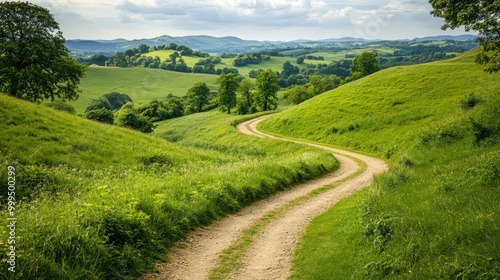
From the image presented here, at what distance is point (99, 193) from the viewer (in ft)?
39.4

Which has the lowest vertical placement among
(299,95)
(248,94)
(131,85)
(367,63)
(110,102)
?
(110,102)

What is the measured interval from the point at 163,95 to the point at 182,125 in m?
74.9

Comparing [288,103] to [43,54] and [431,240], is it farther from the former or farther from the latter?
[431,240]

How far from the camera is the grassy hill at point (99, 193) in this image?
7.41 m

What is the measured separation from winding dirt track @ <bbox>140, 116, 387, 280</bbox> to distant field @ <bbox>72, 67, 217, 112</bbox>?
13703cm

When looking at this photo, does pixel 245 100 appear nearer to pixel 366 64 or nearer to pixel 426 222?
pixel 366 64

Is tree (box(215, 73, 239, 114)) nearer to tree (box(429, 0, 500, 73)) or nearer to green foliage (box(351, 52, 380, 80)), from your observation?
green foliage (box(351, 52, 380, 80))

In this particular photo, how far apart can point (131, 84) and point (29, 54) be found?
14849 cm

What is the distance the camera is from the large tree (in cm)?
3591

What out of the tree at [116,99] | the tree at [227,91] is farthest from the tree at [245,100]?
the tree at [116,99]

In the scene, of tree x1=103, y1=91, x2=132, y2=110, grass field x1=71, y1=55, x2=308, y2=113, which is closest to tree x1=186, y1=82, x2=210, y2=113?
grass field x1=71, y1=55, x2=308, y2=113

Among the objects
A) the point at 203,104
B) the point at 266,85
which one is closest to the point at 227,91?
the point at 266,85

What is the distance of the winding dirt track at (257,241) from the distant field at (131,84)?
137m

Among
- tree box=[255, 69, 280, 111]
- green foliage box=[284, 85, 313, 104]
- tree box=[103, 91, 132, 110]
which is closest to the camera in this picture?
tree box=[255, 69, 280, 111]
